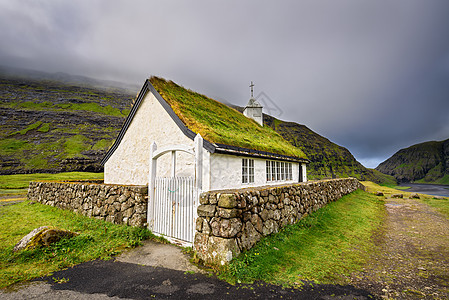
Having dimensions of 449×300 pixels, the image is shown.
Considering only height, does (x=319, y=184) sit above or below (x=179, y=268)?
above

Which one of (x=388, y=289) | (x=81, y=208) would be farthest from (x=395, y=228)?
(x=81, y=208)

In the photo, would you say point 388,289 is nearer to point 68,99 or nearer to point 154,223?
point 154,223

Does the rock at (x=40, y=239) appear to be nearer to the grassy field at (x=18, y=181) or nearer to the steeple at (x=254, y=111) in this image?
the grassy field at (x=18, y=181)

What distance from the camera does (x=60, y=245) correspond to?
5.56m

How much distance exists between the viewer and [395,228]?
9.00 metres

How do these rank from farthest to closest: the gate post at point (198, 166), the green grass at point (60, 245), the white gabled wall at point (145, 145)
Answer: the white gabled wall at point (145, 145) → the gate post at point (198, 166) → the green grass at point (60, 245)

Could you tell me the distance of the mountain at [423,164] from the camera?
468 ft

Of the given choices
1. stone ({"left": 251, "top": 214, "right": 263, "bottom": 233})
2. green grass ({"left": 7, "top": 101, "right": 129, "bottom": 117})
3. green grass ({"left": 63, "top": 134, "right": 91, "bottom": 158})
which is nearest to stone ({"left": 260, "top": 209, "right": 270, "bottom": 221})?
stone ({"left": 251, "top": 214, "right": 263, "bottom": 233})

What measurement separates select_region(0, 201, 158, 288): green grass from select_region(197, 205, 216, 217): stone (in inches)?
103

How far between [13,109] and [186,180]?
111655 millimetres

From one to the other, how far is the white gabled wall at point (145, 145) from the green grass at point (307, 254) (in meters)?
4.94

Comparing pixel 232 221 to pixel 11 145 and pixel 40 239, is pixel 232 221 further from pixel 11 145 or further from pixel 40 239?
pixel 11 145

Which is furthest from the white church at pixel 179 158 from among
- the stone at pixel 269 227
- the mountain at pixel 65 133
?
the mountain at pixel 65 133

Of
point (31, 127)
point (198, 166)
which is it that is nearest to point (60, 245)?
point (198, 166)
